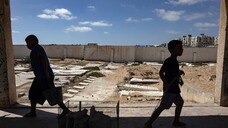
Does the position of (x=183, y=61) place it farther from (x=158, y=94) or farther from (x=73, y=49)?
(x=158, y=94)

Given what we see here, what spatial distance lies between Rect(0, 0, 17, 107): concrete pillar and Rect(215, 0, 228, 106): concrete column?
15.7 feet

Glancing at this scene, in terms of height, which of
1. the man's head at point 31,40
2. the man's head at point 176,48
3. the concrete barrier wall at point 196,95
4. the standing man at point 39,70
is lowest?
the concrete barrier wall at point 196,95

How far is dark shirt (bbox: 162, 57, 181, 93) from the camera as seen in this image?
10.4 ft

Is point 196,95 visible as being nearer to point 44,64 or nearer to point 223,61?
point 223,61

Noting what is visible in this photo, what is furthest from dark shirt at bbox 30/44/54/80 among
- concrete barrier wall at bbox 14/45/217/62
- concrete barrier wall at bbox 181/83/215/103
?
concrete barrier wall at bbox 14/45/217/62

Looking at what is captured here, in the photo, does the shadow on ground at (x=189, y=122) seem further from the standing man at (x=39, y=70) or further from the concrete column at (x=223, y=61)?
the standing man at (x=39, y=70)

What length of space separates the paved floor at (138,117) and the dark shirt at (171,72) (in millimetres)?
789

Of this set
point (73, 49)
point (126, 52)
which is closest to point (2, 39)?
point (126, 52)

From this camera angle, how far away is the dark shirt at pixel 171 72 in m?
3.17

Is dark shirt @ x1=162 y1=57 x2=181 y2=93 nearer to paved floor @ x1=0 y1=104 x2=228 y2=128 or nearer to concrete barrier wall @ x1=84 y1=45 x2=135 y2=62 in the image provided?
paved floor @ x1=0 y1=104 x2=228 y2=128

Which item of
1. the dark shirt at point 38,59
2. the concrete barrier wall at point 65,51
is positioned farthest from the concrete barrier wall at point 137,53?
the dark shirt at point 38,59

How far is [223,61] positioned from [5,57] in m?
4.85

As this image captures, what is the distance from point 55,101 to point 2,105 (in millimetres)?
1758

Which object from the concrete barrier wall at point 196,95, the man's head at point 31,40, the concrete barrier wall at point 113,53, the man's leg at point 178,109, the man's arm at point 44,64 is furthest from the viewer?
the concrete barrier wall at point 113,53
